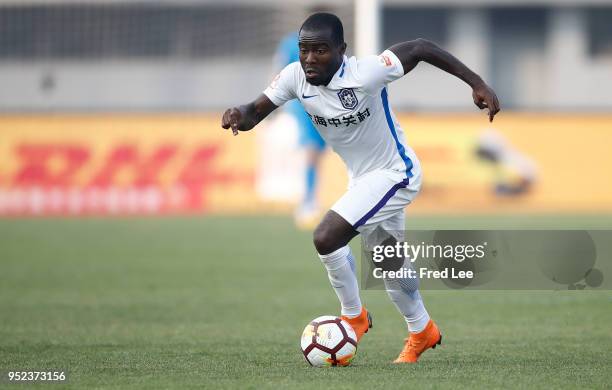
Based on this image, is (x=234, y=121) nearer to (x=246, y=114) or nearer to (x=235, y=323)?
(x=246, y=114)

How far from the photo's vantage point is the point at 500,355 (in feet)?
21.9

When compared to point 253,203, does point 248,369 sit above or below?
above

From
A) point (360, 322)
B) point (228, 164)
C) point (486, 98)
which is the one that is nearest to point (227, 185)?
point (228, 164)

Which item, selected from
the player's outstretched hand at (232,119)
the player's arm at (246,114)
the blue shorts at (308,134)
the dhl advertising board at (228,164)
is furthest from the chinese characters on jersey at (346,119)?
the dhl advertising board at (228,164)

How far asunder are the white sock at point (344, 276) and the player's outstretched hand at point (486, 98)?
113 centimetres

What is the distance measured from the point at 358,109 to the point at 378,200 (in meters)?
0.54

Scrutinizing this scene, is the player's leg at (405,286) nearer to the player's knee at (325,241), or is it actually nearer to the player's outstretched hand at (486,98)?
the player's knee at (325,241)

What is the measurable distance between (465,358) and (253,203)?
14.7m

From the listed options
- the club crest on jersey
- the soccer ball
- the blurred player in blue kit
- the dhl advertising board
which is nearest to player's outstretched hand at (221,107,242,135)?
the club crest on jersey

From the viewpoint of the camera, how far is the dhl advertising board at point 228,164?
68.7ft


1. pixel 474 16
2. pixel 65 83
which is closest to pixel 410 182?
pixel 65 83

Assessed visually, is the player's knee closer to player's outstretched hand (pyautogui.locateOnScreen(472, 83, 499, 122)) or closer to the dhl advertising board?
player's outstretched hand (pyautogui.locateOnScreen(472, 83, 499, 122))

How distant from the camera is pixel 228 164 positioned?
20984 millimetres

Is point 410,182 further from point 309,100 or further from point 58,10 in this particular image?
point 58,10
